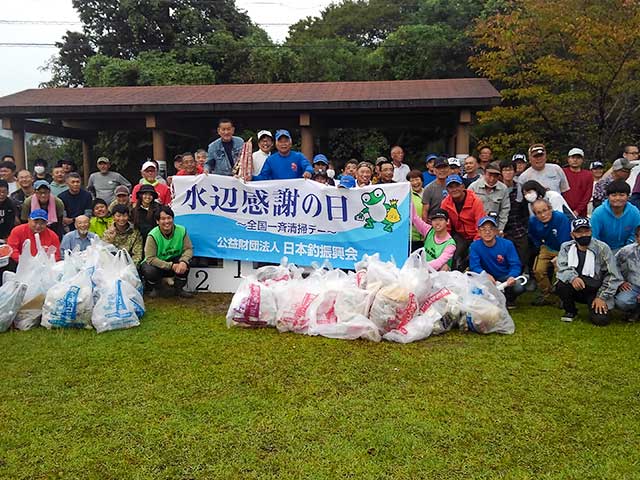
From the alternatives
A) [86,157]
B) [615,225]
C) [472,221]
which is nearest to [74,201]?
[472,221]

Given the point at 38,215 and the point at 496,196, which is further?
the point at 496,196

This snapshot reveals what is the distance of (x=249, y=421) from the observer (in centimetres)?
301

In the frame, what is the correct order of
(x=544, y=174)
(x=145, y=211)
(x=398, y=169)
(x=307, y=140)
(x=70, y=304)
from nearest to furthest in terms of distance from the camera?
(x=70, y=304), (x=145, y=211), (x=544, y=174), (x=398, y=169), (x=307, y=140)

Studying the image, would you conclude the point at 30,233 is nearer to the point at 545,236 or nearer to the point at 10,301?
the point at 10,301

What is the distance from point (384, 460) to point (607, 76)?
11239mm

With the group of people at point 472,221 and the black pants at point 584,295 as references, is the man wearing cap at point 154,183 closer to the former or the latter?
the group of people at point 472,221

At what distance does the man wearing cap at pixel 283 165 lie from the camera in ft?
20.0

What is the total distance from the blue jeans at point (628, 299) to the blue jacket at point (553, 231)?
0.85m

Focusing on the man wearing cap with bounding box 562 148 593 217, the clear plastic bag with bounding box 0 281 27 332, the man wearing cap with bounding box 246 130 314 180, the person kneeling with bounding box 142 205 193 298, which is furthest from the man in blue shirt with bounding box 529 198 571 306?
the clear plastic bag with bounding box 0 281 27 332

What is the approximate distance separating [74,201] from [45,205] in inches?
18.9

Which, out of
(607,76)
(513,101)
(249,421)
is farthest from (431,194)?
(513,101)

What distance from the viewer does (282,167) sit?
6145 mm

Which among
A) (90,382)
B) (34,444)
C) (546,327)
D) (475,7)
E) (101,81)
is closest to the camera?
(34,444)

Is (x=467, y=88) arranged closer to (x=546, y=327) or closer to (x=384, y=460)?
(x=546, y=327)
